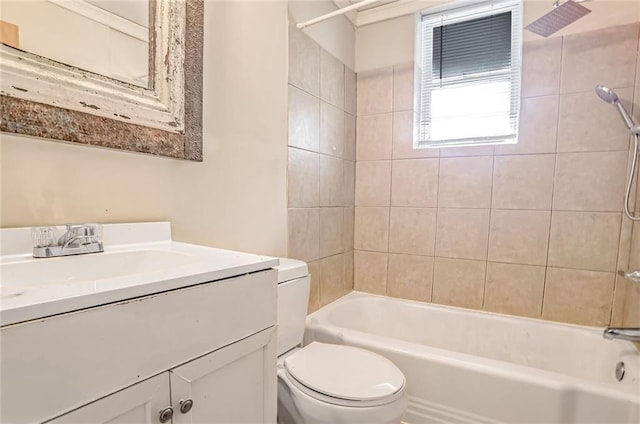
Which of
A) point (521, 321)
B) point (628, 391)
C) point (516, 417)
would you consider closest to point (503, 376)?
point (516, 417)

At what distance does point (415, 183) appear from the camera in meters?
2.04

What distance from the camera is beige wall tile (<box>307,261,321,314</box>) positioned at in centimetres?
180

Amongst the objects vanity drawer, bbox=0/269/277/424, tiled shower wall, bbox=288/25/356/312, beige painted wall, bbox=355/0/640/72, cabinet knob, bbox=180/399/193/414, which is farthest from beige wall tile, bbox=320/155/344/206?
cabinet knob, bbox=180/399/193/414

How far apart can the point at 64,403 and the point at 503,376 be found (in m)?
1.33

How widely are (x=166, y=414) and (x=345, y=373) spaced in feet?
2.30

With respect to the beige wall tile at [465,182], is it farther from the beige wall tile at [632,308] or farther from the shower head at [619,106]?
the beige wall tile at [632,308]

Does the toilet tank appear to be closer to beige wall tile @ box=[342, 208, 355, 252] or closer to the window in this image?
beige wall tile @ box=[342, 208, 355, 252]

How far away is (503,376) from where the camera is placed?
3.94 ft

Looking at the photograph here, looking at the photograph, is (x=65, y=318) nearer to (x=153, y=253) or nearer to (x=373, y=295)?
(x=153, y=253)

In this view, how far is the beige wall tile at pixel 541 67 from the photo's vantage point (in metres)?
1.67

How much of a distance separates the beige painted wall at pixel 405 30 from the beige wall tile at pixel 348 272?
1.27m

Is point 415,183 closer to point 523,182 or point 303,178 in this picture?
point 523,182

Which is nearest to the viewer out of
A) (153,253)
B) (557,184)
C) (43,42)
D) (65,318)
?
(65,318)

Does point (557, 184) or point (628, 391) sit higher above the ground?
point (557, 184)
